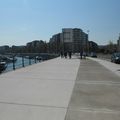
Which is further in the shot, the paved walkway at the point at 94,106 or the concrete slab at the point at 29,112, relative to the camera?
the paved walkway at the point at 94,106

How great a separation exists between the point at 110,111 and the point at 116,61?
32.6 metres

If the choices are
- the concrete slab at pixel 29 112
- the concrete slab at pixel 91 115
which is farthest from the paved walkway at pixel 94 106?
the concrete slab at pixel 29 112

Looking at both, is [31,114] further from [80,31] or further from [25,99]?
[80,31]

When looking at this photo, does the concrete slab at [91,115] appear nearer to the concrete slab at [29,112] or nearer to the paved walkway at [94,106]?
the paved walkway at [94,106]

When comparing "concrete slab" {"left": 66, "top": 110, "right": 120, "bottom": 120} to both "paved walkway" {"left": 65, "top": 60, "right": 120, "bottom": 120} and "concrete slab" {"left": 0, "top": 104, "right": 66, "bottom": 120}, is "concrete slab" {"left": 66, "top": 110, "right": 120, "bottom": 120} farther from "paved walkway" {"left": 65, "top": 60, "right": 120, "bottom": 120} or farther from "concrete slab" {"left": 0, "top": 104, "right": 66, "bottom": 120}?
"concrete slab" {"left": 0, "top": 104, "right": 66, "bottom": 120}

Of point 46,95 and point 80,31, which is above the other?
point 80,31

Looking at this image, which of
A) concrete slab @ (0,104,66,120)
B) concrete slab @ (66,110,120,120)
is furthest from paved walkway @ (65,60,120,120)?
concrete slab @ (0,104,66,120)

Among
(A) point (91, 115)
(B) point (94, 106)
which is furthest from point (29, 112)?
(B) point (94, 106)

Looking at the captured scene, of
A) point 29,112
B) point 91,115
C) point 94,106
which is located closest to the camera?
point 91,115

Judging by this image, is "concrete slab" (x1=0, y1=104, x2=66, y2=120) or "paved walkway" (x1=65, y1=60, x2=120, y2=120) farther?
"paved walkway" (x1=65, y1=60, x2=120, y2=120)

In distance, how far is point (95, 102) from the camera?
28.4 ft

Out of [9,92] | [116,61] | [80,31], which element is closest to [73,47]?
[80,31]

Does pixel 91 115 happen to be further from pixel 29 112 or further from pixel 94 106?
pixel 29 112

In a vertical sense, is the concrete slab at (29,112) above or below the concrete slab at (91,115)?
above
